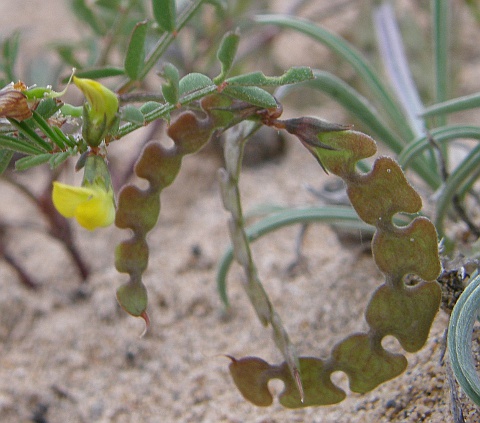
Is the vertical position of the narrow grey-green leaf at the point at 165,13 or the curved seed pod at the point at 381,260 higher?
the narrow grey-green leaf at the point at 165,13

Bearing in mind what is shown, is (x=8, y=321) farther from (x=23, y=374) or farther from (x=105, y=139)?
(x=105, y=139)

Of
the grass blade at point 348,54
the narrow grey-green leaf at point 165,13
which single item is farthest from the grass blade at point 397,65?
the narrow grey-green leaf at point 165,13

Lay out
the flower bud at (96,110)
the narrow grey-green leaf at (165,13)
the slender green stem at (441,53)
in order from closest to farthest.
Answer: the flower bud at (96,110), the narrow grey-green leaf at (165,13), the slender green stem at (441,53)

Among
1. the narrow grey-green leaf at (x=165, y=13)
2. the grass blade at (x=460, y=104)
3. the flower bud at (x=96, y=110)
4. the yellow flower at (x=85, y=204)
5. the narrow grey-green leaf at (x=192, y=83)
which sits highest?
the narrow grey-green leaf at (x=165, y=13)

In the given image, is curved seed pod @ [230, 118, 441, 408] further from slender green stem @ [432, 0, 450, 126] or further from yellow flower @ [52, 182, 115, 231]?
slender green stem @ [432, 0, 450, 126]

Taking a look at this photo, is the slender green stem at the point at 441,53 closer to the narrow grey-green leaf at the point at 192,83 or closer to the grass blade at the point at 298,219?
the grass blade at the point at 298,219

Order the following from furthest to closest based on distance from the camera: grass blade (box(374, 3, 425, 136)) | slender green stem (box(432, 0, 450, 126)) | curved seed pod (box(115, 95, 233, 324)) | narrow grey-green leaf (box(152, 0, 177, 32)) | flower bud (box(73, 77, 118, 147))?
grass blade (box(374, 3, 425, 136)) < slender green stem (box(432, 0, 450, 126)) < narrow grey-green leaf (box(152, 0, 177, 32)) < curved seed pod (box(115, 95, 233, 324)) < flower bud (box(73, 77, 118, 147))

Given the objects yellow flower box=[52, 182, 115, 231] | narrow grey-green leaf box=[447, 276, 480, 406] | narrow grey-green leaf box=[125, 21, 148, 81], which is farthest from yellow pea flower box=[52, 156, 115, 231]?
narrow grey-green leaf box=[447, 276, 480, 406]

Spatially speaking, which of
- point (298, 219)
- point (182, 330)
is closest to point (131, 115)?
point (298, 219)
